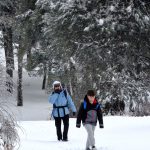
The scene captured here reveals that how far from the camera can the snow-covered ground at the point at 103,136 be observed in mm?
11751

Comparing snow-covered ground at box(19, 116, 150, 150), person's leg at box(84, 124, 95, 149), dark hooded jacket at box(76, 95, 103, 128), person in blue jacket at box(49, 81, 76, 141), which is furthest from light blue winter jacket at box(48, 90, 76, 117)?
person's leg at box(84, 124, 95, 149)

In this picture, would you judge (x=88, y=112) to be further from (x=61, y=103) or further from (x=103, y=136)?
(x=103, y=136)

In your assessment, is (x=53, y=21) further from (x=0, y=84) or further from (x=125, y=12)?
(x=0, y=84)

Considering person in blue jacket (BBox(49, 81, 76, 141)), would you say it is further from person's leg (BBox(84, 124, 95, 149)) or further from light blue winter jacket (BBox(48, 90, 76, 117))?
person's leg (BBox(84, 124, 95, 149))

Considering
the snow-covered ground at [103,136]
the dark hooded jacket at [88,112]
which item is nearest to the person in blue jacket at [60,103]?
the snow-covered ground at [103,136]

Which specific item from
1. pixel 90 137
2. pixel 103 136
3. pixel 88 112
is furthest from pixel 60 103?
pixel 90 137

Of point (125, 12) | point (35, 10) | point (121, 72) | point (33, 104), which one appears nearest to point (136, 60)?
point (121, 72)

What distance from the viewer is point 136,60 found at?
827 inches

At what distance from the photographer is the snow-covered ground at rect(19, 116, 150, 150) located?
1175 cm

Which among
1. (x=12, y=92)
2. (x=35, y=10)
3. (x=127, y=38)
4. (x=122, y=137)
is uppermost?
(x=35, y=10)

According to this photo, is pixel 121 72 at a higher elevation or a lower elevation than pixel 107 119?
higher

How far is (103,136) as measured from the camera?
1366cm

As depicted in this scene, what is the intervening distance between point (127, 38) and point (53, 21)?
3.35 meters

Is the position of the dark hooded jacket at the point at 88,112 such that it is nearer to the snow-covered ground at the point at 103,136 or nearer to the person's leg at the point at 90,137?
the person's leg at the point at 90,137
